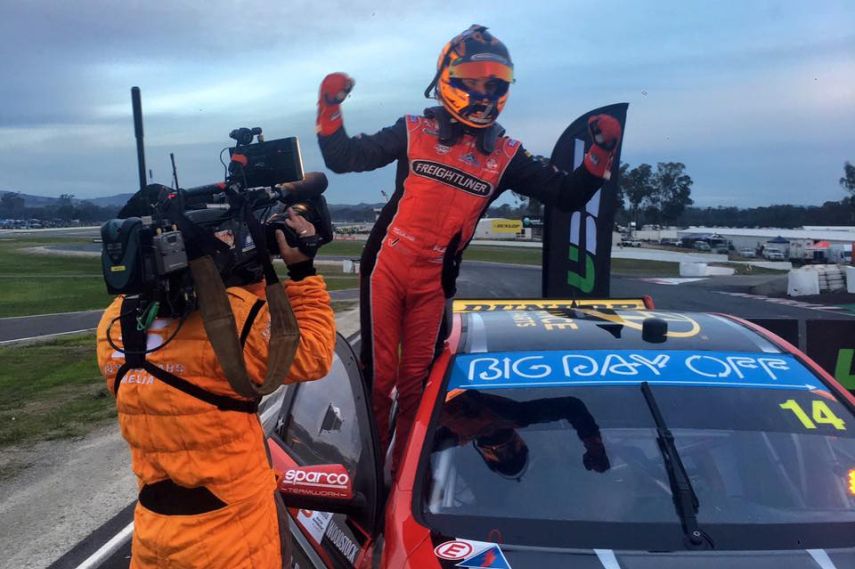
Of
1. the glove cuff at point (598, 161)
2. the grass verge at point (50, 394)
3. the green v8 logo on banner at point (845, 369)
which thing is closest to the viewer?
the glove cuff at point (598, 161)

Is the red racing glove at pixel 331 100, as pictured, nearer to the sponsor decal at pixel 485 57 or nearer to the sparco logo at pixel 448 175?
the sparco logo at pixel 448 175

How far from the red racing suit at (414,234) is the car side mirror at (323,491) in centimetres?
137

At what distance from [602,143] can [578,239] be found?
7.53 ft

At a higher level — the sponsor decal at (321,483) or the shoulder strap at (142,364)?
the shoulder strap at (142,364)

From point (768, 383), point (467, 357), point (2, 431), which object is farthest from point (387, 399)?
point (2, 431)

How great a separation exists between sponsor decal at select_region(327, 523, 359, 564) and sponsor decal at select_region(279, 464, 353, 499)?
41cm

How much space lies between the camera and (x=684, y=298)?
76.6 feet

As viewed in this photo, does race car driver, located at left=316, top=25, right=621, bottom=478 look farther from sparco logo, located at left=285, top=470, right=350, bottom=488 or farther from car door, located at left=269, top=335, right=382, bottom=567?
sparco logo, located at left=285, top=470, right=350, bottom=488

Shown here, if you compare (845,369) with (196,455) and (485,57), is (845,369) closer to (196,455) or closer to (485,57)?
(485,57)

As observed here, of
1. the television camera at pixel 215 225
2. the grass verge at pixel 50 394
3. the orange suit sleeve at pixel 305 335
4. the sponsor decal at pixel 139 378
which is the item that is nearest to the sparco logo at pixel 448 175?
the television camera at pixel 215 225

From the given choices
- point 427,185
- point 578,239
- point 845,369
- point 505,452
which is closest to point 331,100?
point 427,185

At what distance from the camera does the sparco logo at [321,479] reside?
7.77 feet

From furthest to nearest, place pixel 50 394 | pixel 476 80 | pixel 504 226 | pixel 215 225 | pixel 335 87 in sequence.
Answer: pixel 504 226 < pixel 50 394 < pixel 476 80 < pixel 335 87 < pixel 215 225

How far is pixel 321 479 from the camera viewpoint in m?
2.39
